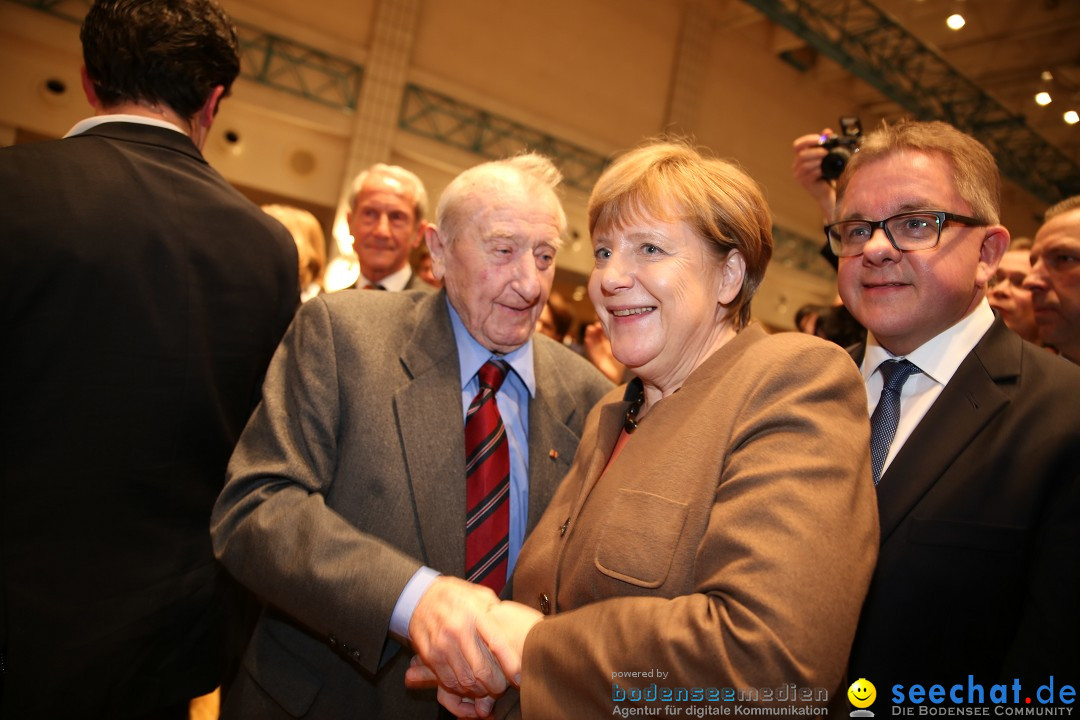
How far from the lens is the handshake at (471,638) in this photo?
120cm

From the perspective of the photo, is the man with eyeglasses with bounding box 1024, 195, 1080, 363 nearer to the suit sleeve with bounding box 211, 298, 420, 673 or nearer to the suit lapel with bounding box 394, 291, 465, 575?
the suit lapel with bounding box 394, 291, 465, 575

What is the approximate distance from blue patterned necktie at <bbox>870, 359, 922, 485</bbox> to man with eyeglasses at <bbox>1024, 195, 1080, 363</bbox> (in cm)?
104

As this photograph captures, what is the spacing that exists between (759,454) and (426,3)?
32.6 ft

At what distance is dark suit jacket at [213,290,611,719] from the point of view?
1.37 meters

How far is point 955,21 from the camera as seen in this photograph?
888 cm

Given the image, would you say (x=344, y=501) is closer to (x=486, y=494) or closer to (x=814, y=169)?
(x=486, y=494)

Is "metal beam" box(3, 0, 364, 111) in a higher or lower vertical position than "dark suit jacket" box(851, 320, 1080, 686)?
higher

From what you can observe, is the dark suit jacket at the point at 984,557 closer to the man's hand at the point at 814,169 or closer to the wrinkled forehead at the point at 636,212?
the wrinkled forehead at the point at 636,212

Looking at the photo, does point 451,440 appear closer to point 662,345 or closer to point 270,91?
point 662,345

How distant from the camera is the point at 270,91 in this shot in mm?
8328

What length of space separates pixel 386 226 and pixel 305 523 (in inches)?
95.4

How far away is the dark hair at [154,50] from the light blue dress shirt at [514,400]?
934 mm

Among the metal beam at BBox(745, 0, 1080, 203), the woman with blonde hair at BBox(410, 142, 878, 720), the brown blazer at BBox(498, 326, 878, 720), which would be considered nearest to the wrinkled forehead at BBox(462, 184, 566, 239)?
the woman with blonde hair at BBox(410, 142, 878, 720)

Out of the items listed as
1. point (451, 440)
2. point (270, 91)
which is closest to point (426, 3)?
point (270, 91)
